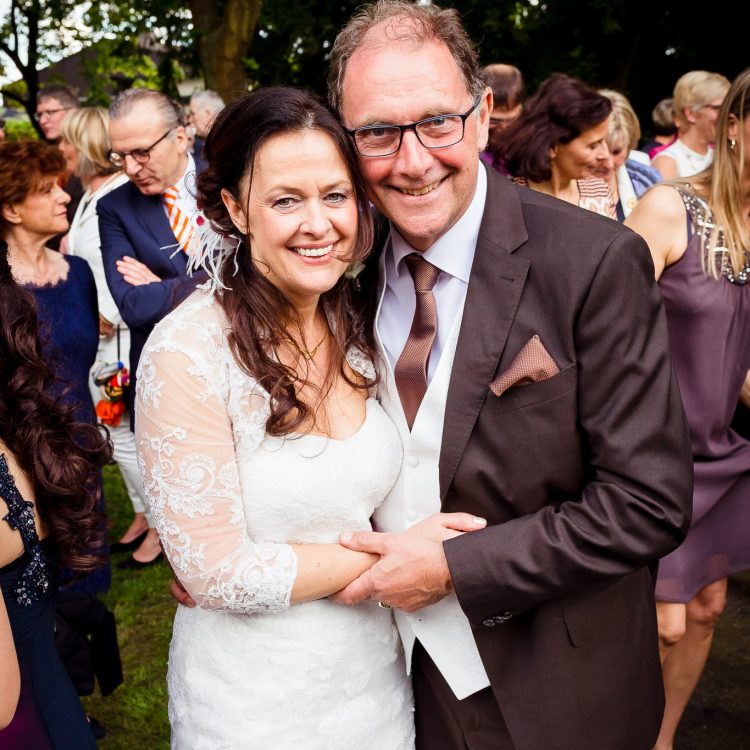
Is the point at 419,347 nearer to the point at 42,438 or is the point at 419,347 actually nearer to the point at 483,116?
the point at 483,116

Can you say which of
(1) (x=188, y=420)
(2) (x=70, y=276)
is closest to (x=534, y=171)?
(2) (x=70, y=276)

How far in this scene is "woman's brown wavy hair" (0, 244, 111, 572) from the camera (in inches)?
78.2

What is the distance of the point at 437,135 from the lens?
6.56 ft

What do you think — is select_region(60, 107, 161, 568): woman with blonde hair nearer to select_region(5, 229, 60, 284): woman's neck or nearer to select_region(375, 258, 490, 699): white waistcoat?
select_region(5, 229, 60, 284): woman's neck

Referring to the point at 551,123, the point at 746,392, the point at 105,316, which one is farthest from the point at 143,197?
the point at 746,392

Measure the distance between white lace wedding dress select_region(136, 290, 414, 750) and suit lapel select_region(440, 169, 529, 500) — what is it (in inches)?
7.6

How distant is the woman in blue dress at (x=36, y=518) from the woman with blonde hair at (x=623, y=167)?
3.06m

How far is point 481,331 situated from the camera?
6.29 ft

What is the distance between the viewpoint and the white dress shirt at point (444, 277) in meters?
2.06

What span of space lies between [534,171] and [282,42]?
27.6ft

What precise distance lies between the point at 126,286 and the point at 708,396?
2.66 meters

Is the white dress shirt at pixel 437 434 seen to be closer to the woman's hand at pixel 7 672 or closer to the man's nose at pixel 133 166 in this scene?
the woman's hand at pixel 7 672

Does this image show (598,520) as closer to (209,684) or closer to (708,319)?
(209,684)

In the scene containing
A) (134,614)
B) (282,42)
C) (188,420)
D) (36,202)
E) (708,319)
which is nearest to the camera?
(188,420)
